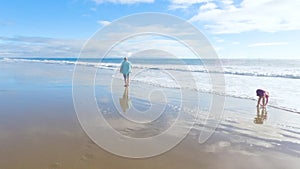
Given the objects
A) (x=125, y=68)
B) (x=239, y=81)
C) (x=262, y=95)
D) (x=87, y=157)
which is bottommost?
(x=87, y=157)

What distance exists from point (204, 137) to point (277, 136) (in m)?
1.98

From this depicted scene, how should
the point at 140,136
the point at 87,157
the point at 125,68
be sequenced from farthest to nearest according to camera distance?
the point at 125,68
the point at 140,136
the point at 87,157

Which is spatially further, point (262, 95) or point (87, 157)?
point (262, 95)

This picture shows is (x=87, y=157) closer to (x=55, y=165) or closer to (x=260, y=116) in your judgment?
(x=55, y=165)

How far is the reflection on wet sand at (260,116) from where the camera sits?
28.2 ft

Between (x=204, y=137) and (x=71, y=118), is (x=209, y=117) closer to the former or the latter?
(x=204, y=137)

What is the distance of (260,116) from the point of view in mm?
9359

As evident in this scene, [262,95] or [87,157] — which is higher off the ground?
[262,95]

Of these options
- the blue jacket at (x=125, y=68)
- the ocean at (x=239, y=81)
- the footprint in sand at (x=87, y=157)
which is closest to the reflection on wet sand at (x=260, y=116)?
the ocean at (x=239, y=81)

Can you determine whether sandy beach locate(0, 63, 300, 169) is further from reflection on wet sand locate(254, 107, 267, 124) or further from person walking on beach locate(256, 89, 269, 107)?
person walking on beach locate(256, 89, 269, 107)

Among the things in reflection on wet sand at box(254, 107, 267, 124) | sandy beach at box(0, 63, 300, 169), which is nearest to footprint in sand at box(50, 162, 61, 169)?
sandy beach at box(0, 63, 300, 169)

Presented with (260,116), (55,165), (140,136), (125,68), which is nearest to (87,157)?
(55,165)

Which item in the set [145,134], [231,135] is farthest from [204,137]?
[145,134]

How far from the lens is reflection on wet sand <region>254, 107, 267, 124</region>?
8599 millimetres
